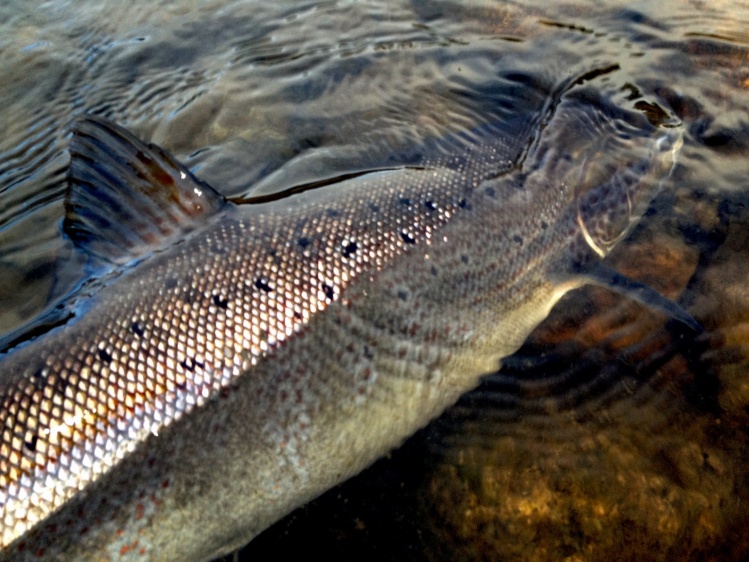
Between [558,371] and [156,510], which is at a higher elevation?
[156,510]

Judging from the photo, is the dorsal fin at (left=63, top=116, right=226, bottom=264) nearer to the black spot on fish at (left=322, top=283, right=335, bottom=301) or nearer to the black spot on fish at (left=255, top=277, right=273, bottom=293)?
the black spot on fish at (left=255, top=277, right=273, bottom=293)

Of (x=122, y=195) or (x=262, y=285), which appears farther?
(x=122, y=195)

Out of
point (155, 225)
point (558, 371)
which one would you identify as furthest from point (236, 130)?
point (558, 371)

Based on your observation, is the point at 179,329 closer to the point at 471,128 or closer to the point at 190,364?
the point at 190,364

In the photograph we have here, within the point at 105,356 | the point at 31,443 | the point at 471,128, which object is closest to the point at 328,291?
the point at 105,356

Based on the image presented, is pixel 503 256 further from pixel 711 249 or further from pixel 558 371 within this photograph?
pixel 711 249

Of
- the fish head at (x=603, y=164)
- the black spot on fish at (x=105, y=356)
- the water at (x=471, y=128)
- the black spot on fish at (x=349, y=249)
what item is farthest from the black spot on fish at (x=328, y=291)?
the fish head at (x=603, y=164)
